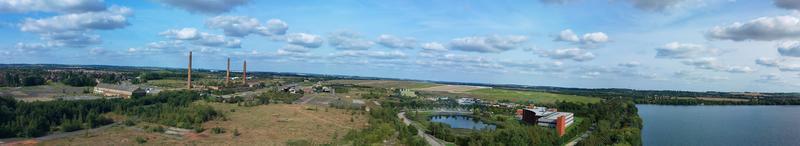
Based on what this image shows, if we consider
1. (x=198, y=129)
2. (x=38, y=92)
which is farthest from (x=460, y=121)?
(x=38, y=92)

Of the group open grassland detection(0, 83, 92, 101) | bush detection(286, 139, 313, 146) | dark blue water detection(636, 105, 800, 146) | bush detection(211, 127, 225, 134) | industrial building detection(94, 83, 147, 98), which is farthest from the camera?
industrial building detection(94, 83, 147, 98)

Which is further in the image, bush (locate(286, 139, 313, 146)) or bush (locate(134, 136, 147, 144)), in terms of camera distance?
bush (locate(286, 139, 313, 146))

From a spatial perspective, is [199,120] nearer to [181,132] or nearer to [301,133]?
[181,132]

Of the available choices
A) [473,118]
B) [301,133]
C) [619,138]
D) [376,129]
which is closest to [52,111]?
[301,133]

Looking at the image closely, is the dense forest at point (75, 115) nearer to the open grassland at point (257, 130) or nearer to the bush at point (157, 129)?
the open grassland at point (257, 130)

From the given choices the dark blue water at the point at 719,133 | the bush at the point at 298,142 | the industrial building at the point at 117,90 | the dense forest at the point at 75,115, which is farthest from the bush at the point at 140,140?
the dark blue water at the point at 719,133

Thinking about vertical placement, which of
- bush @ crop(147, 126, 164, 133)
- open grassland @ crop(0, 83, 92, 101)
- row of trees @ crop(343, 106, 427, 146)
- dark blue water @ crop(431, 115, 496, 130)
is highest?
open grassland @ crop(0, 83, 92, 101)

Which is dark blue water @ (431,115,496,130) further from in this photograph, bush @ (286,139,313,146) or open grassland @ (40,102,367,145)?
bush @ (286,139,313,146)

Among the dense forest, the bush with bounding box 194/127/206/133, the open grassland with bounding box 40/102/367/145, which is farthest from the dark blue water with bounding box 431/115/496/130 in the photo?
the bush with bounding box 194/127/206/133
